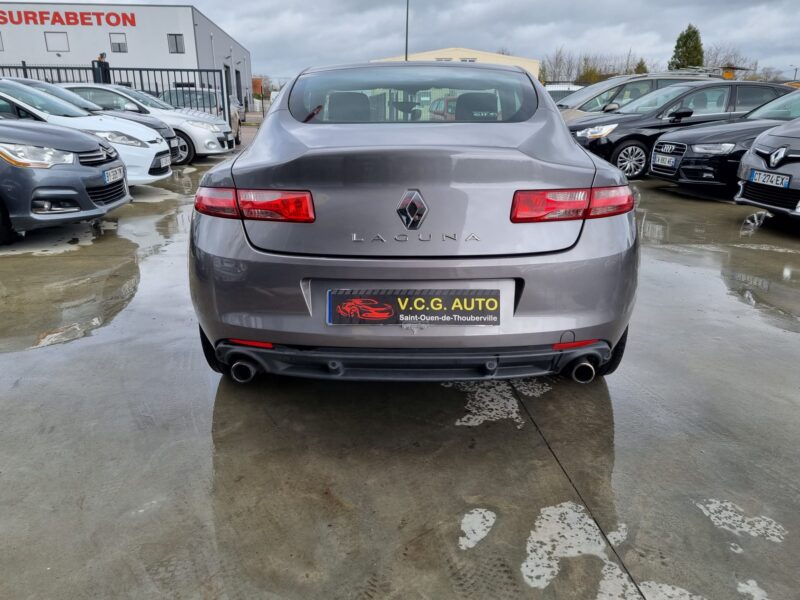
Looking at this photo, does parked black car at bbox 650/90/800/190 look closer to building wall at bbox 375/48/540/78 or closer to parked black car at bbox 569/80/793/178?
parked black car at bbox 569/80/793/178

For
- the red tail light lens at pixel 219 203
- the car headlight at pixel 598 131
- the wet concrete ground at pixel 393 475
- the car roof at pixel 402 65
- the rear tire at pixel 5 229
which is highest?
the car roof at pixel 402 65

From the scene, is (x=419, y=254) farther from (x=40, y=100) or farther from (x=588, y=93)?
(x=588, y=93)

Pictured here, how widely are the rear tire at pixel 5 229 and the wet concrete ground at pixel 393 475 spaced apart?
187 centimetres

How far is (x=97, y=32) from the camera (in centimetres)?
4228

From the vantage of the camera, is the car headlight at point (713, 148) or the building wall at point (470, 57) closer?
the car headlight at point (713, 148)

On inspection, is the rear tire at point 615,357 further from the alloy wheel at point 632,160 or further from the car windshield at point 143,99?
the car windshield at point 143,99

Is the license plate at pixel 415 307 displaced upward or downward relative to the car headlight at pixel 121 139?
downward

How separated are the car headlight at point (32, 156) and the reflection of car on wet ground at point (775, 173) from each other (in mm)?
6226

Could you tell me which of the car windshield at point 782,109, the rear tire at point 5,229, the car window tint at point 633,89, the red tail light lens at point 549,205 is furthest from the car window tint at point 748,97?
the rear tire at point 5,229

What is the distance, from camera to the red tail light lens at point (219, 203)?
204cm

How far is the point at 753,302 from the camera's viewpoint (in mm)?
3973

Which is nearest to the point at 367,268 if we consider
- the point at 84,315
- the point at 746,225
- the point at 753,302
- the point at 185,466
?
the point at 185,466

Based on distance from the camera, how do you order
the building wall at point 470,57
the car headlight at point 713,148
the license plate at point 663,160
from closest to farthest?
the car headlight at point 713,148
the license plate at point 663,160
the building wall at point 470,57

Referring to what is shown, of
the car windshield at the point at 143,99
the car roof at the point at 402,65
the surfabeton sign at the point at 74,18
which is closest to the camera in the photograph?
the car roof at the point at 402,65
